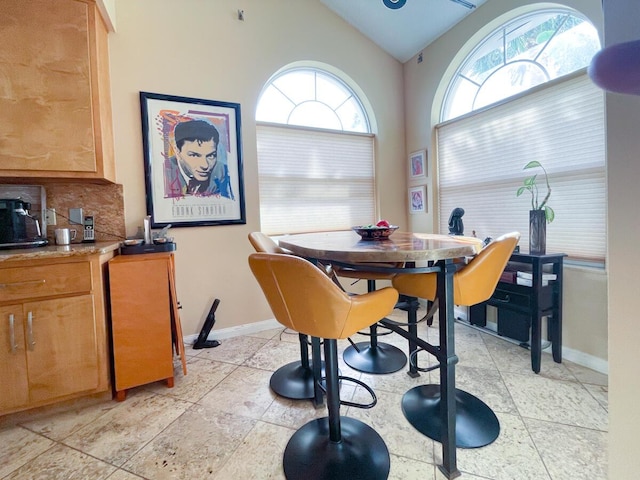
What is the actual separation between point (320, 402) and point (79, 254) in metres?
1.63

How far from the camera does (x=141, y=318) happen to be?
189 centimetres

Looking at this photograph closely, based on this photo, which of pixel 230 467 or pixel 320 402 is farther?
pixel 320 402

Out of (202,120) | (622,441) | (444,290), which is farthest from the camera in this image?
(202,120)

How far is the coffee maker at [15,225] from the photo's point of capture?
1.89 metres

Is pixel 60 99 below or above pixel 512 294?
above

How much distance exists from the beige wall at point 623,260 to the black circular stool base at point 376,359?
1.66 meters

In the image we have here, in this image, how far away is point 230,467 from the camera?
134cm

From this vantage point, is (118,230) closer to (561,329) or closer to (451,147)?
(451,147)

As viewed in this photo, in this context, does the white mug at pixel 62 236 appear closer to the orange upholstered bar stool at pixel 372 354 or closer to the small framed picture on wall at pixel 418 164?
the orange upholstered bar stool at pixel 372 354

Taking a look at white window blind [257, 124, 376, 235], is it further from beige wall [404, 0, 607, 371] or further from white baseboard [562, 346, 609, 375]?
white baseboard [562, 346, 609, 375]

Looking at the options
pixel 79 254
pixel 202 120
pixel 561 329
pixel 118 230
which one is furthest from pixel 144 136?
pixel 561 329

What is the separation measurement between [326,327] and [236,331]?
1931 mm

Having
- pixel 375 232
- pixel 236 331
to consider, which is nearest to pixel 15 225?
pixel 236 331

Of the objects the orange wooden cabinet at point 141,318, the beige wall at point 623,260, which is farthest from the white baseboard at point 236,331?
the beige wall at point 623,260
